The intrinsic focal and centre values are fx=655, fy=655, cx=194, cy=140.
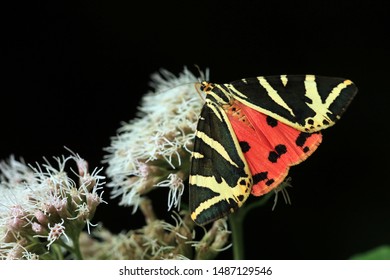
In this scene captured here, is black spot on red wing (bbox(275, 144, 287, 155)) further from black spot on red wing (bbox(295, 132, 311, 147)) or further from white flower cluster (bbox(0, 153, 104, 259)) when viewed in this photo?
white flower cluster (bbox(0, 153, 104, 259))

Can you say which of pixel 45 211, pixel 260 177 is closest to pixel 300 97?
pixel 260 177

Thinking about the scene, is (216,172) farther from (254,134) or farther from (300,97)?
(300,97)

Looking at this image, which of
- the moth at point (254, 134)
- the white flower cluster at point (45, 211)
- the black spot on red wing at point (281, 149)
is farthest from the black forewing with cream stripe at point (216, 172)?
the white flower cluster at point (45, 211)

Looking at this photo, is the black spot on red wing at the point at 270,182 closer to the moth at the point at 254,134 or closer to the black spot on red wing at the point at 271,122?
the moth at the point at 254,134

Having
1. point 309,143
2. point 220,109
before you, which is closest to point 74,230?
point 220,109

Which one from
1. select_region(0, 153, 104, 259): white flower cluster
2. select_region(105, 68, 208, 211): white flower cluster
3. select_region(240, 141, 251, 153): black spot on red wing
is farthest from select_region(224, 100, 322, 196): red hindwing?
select_region(0, 153, 104, 259): white flower cluster

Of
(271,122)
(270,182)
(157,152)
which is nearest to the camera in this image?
(270,182)
